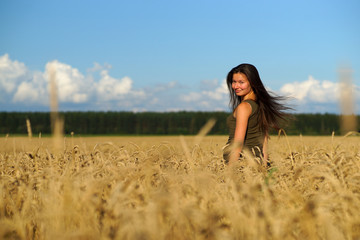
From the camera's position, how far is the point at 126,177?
9.23 ft

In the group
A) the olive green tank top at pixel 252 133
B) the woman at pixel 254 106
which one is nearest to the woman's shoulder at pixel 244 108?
the woman at pixel 254 106

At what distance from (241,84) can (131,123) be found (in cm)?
3531

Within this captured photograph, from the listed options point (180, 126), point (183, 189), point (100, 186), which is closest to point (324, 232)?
point (183, 189)

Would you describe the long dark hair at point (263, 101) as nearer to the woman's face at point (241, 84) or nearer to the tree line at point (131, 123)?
the woman's face at point (241, 84)

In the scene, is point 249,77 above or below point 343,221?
above

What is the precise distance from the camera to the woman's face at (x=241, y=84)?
14.4 feet

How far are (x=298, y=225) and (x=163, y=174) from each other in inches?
48.9

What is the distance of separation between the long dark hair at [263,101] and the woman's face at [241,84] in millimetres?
46

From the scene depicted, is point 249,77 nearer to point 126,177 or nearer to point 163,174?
point 163,174

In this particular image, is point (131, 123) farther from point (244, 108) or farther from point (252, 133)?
point (244, 108)

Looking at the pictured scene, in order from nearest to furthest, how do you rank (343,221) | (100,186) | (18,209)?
(343,221), (100,186), (18,209)

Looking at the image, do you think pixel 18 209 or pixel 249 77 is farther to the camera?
pixel 249 77

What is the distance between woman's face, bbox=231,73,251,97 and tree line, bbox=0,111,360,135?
109 ft

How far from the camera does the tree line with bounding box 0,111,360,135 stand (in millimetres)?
37750
